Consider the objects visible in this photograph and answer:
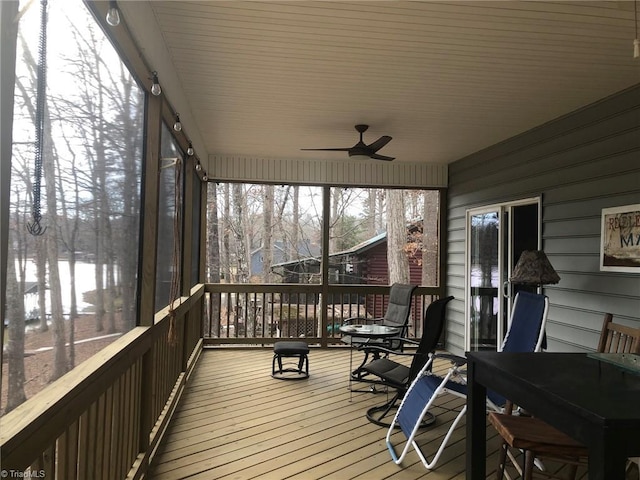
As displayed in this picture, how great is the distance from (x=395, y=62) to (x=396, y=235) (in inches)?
242

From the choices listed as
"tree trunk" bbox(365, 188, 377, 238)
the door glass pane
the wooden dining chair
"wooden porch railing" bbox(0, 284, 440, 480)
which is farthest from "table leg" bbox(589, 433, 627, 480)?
"tree trunk" bbox(365, 188, 377, 238)

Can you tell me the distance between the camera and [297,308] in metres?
6.49

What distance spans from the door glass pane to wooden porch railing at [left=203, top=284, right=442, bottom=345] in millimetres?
928

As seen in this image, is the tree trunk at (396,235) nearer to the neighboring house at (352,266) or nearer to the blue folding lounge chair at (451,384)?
the neighboring house at (352,266)

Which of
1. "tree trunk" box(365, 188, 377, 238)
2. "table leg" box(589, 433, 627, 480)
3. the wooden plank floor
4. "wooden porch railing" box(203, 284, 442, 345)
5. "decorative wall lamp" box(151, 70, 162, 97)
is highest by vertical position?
"decorative wall lamp" box(151, 70, 162, 97)

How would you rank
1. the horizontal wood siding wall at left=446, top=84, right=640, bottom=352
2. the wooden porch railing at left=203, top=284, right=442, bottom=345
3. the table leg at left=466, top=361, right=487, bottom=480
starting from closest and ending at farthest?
the table leg at left=466, top=361, right=487, bottom=480 < the horizontal wood siding wall at left=446, top=84, right=640, bottom=352 < the wooden porch railing at left=203, top=284, right=442, bottom=345

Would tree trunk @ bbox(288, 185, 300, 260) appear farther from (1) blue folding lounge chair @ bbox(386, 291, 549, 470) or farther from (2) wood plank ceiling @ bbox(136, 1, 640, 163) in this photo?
(1) blue folding lounge chair @ bbox(386, 291, 549, 470)

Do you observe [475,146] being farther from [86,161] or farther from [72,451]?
[72,451]

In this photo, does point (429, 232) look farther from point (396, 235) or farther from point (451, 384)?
point (451, 384)

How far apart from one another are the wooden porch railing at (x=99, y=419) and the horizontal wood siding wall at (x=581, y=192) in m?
3.35

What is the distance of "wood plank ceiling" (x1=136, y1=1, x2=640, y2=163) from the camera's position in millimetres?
2453

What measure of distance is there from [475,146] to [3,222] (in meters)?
5.28

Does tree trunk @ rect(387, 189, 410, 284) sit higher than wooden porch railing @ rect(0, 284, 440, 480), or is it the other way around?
tree trunk @ rect(387, 189, 410, 284)

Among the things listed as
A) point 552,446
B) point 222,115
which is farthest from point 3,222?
point 222,115
